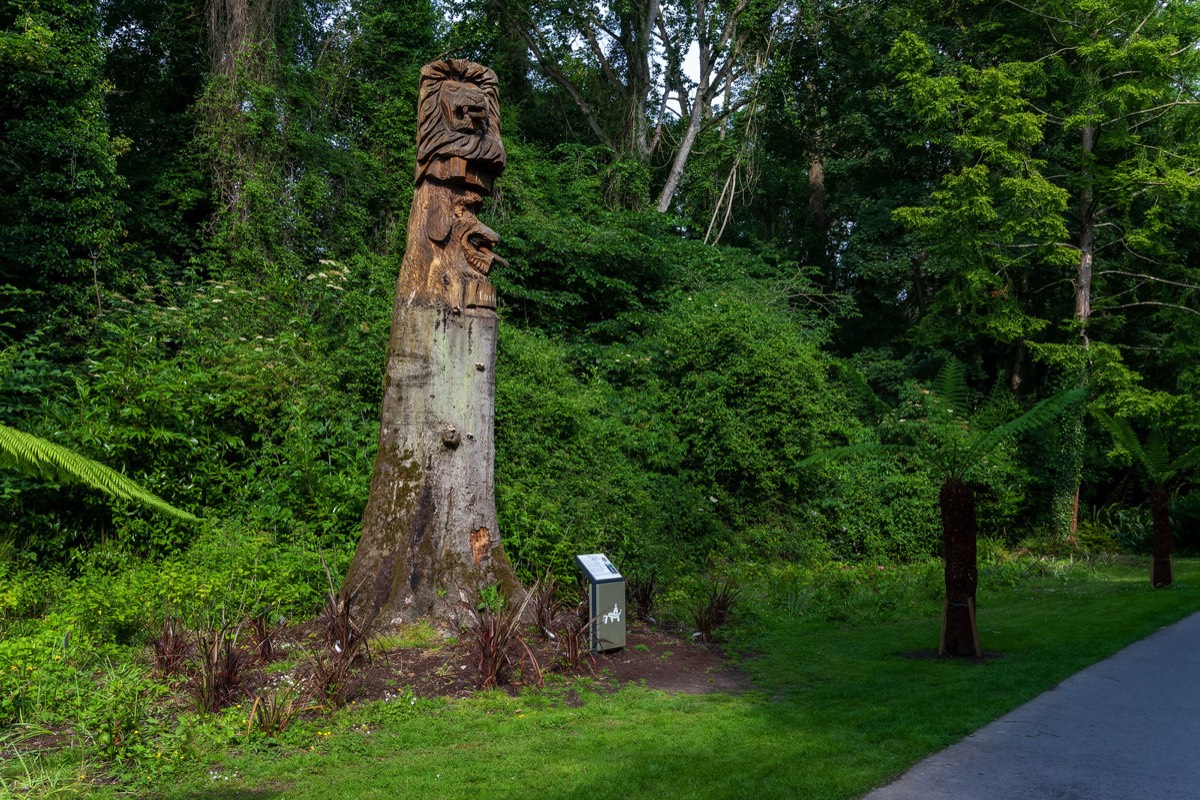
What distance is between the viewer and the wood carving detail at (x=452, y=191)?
8031mm

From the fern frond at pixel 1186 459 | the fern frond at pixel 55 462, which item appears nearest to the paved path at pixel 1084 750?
the fern frond at pixel 55 462

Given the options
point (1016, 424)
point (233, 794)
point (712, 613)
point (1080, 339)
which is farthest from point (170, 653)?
point (1080, 339)

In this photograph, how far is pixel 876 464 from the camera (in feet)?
55.7

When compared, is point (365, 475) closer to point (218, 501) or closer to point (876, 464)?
point (218, 501)

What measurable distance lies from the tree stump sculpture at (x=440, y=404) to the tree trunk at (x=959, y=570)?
4090mm

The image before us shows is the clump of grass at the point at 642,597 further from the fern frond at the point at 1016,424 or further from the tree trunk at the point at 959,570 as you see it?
the fern frond at the point at 1016,424

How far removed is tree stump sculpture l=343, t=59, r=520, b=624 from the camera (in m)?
7.57

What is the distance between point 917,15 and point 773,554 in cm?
1653

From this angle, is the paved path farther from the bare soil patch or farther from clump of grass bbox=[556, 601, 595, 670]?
clump of grass bbox=[556, 601, 595, 670]

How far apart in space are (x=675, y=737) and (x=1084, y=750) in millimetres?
2441

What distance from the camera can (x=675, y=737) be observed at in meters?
5.59

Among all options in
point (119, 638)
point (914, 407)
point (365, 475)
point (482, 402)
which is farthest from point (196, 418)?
point (914, 407)

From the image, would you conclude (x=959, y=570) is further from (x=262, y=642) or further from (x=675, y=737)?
(x=262, y=642)

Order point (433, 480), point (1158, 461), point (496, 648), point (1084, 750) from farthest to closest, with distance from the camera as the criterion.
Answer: point (1158, 461) < point (433, 480) < point (496, 648) < point (1084, 750)
